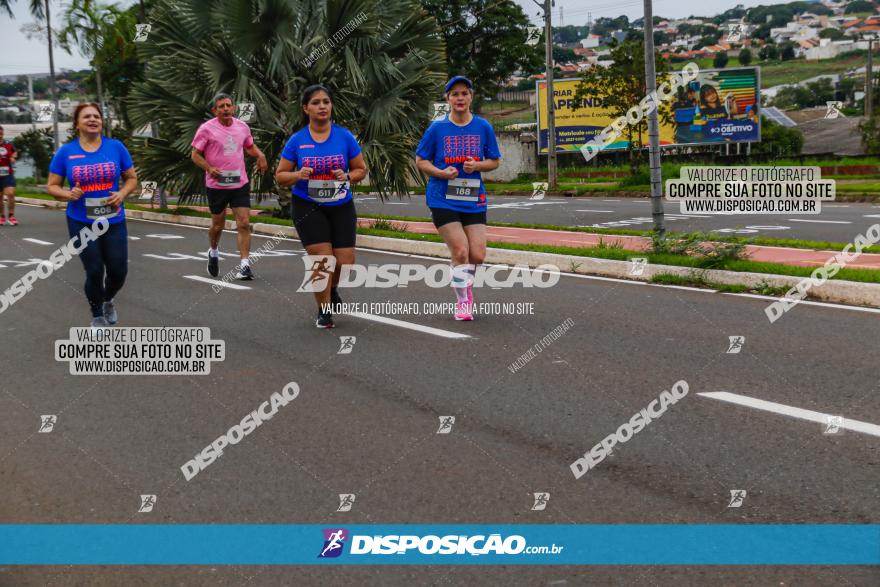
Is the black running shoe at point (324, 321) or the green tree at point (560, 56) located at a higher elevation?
the green tree at point (560, 56)

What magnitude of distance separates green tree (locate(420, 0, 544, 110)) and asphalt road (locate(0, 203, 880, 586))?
175 ft

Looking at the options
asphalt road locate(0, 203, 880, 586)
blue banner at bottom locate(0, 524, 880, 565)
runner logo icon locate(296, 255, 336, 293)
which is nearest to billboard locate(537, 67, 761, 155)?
runner logo icon locate(296, 255, 336, 293)

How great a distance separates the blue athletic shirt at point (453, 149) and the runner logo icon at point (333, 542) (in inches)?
200

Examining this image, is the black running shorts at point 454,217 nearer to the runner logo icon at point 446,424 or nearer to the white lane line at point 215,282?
the white lane line at point 215,282

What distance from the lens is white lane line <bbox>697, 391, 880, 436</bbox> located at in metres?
5.42

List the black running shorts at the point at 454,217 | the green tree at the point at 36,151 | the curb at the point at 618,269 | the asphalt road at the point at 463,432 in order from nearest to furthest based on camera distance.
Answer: the asphalt road at the point at 463,432, the black running shorts at the point at 454,217, the curb at the point at 618,269, the green tree at the point at 36,151

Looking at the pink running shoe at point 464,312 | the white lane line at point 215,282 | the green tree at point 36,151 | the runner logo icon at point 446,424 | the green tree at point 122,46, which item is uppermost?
the green tree at point 122,46

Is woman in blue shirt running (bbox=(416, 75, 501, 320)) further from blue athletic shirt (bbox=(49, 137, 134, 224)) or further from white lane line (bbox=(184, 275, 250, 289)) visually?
white lane line (bbox=(184, 275, 250, 289))

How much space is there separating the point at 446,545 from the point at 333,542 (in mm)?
455

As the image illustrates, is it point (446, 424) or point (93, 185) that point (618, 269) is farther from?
point (446, 424)

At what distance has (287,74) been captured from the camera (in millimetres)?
19922

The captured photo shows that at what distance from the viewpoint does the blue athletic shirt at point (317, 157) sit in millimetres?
8773

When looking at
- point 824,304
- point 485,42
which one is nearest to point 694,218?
point 824,304

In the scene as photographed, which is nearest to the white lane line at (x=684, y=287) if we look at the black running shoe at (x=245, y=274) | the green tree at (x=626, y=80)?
the black running shoe at (x=245, y=274)
